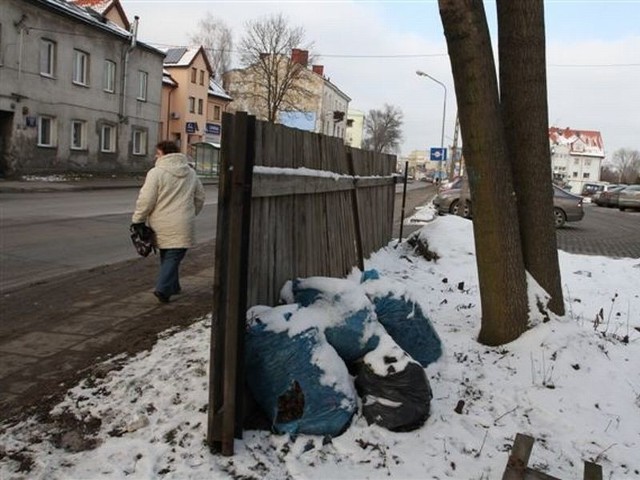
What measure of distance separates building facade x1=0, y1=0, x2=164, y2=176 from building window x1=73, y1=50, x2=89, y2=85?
0.05 metres

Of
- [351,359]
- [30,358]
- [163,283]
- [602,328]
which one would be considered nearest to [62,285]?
[163,283]

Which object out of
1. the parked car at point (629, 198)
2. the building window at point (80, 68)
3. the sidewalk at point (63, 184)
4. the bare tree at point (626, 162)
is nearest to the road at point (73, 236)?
the sidewalk at point (63, 184)

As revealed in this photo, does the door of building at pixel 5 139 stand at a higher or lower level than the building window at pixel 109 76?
lower

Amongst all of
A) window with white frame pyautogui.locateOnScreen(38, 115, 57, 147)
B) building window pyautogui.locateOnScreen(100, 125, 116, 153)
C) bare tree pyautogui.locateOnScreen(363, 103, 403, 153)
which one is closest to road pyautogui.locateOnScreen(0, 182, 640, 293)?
window with white frame pyautogui.locateOnScreen(38, 115, 57, 147)

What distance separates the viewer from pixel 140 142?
35.3 m

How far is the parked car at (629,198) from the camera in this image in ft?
122

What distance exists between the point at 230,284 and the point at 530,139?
3.01 metres

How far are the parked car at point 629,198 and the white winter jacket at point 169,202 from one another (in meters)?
36.8

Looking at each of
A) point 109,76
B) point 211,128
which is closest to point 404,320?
point 109,76

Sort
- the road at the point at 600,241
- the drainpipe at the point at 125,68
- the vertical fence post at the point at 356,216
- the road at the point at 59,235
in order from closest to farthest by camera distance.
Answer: the vertical fence post at the point at 356,216, the road at the point at 59,235, the road at the point at 600,241, the drainpipe at the point at 125,68

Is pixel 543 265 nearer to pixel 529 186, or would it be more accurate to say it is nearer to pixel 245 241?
pixel 529 186

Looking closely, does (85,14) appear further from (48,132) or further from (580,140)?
(580,140)

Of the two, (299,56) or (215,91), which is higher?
(299,56)

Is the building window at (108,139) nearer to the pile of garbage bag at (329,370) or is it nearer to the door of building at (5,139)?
the door of building at (5,139)
